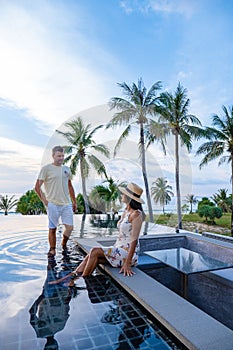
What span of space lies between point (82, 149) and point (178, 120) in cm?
558

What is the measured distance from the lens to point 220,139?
44.0 ft

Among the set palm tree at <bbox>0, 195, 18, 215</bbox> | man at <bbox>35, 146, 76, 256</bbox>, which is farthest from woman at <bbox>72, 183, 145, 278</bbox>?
palm tree at <bbox>0, 195, 18, 215</bbox>

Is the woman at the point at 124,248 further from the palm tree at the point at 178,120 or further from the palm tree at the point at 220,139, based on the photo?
the palm tree at the point at 220,139

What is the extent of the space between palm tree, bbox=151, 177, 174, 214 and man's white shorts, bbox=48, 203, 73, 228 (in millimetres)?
8357

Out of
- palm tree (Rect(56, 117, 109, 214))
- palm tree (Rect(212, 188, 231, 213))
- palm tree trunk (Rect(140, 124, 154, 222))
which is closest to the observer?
palm tree trunk (Rect(140, 124, 154, 222))

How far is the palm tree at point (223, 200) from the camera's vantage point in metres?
20.0

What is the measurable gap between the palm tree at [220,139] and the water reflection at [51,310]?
12.9m

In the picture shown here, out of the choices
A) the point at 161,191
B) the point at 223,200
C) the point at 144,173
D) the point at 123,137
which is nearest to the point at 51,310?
the point at 161,191

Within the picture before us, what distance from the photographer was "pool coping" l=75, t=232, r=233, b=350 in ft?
4.19

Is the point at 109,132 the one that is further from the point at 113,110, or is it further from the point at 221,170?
the point at 221,170

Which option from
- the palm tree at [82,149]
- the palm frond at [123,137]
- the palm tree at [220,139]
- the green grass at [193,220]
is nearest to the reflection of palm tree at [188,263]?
the palm frond at [123,137]

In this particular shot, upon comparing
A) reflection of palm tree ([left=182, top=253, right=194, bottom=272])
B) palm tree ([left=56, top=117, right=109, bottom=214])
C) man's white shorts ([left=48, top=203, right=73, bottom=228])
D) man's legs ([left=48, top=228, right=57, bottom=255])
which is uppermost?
palm tree ([left=56, top=117, right=109, bottom=214])

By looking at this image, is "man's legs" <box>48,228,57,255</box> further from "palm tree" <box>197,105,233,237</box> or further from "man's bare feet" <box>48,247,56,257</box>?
"palm tree" <box>197,105,233,237</box>

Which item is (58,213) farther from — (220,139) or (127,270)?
(220,139)
